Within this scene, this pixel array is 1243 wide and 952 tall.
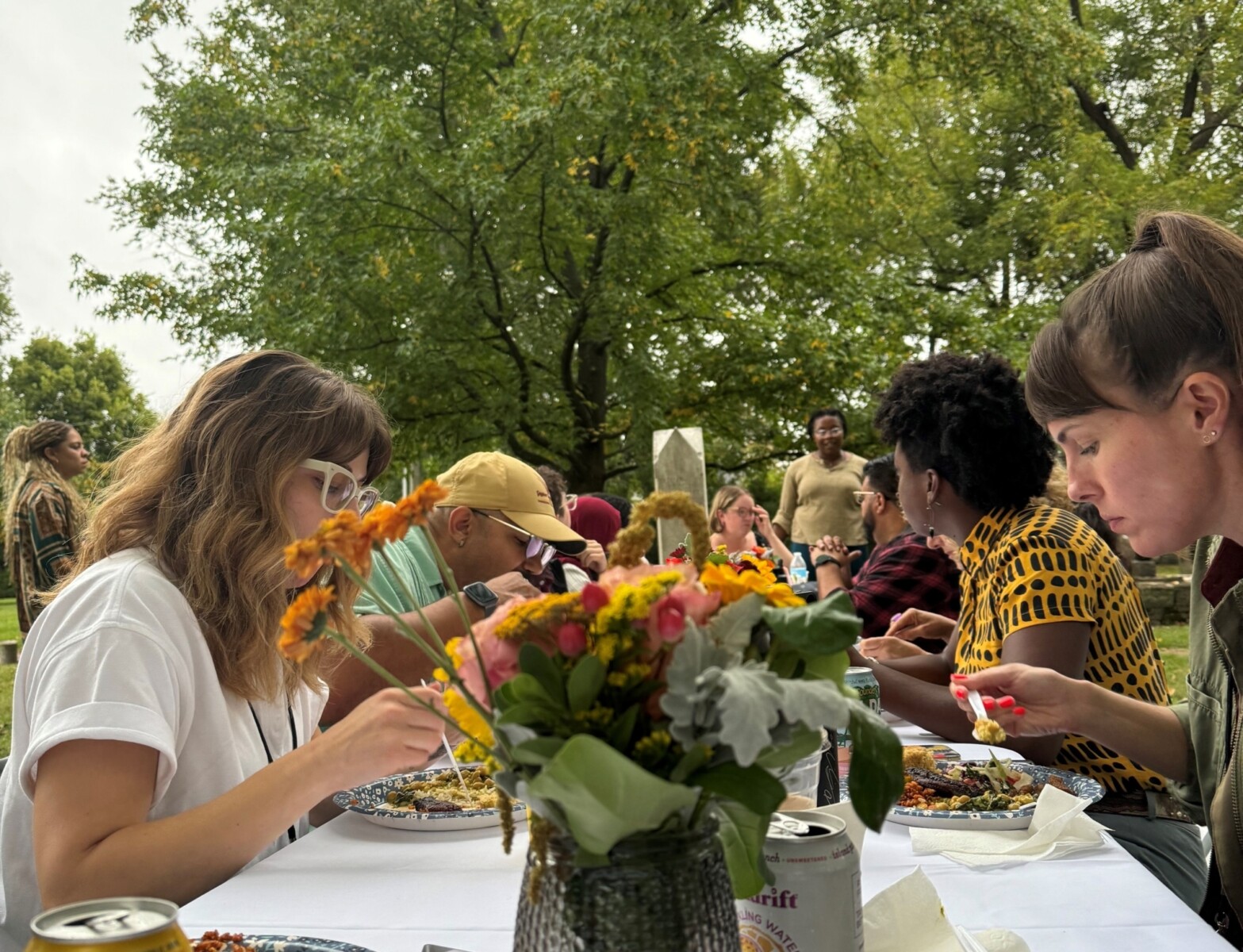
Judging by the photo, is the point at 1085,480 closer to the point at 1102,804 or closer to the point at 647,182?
the point at 1102,804

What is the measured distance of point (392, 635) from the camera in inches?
103

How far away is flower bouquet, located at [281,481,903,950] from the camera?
74 cm

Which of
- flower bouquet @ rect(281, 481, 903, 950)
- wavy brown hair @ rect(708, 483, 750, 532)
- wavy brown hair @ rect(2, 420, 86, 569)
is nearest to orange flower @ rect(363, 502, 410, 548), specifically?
flower bouquet @ rect(281, 481, 903, 950)

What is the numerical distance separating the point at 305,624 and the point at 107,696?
2.46 feet

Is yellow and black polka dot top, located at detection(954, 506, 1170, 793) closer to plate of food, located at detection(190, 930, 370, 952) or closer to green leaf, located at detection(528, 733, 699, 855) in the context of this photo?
plate of food, located at detection(190, 930, 370, 952)

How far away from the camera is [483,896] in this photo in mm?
1385

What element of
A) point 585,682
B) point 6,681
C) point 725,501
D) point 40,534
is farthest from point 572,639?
point 6,681

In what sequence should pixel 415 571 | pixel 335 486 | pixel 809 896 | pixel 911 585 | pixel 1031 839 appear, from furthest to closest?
pixel 911 585 < pixel 415 571 < pixel 335 486 < pixel 1031 839 < pixel 809 896

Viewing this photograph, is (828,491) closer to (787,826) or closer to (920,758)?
(920,758)

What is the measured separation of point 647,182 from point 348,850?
8.59m

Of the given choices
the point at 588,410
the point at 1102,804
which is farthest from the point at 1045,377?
the point at 588,410

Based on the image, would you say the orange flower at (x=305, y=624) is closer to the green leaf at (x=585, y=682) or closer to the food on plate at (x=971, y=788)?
the green leaf at (x=585, y=682)

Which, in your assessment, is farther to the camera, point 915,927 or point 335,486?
point 335,486

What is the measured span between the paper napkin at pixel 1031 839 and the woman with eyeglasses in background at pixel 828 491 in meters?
6.87
